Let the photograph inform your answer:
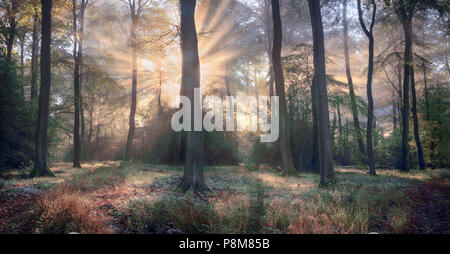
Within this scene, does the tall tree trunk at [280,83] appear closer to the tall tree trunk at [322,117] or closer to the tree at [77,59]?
the tall tree trunk at [322,117]

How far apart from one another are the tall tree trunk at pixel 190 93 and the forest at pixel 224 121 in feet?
0.15

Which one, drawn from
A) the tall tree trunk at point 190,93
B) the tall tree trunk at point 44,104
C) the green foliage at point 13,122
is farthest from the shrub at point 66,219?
the green foliage at point 13,122

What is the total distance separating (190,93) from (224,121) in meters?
13.0

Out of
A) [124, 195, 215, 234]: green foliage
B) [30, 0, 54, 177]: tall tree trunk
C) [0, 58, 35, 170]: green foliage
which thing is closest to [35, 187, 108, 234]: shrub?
[124, 195, 215, 234]: green foliage

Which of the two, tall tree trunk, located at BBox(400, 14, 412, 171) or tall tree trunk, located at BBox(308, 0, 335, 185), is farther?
tall tree trunk, located at BBox(400, 14, 412, 171)

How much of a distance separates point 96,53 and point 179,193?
20.4 metres

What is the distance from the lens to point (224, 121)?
20.8 meters

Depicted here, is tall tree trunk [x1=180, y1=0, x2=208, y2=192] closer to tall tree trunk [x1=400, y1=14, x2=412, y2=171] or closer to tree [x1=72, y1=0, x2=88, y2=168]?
tree [x1=72, y1=0, x2=88, y2=168]

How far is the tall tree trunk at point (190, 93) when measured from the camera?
7.81m

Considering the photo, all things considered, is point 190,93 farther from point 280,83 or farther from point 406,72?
point 406,72

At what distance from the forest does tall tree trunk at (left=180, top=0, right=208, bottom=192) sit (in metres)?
0.05

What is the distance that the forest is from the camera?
15.5ft
